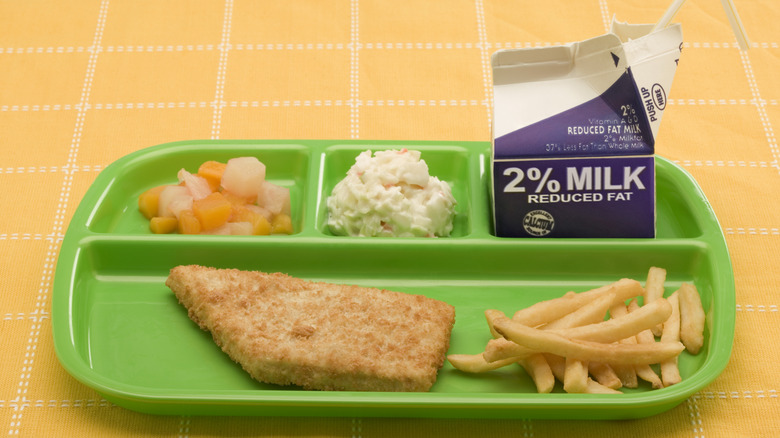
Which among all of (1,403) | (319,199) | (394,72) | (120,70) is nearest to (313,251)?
(319,199)

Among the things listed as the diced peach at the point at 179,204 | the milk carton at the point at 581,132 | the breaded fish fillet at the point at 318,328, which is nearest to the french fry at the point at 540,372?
the breaded fish fillet at the point at 318,328

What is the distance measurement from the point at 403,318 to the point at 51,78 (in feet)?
7.45

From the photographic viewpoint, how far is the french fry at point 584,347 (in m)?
2.23

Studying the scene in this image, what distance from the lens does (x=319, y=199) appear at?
117 inches

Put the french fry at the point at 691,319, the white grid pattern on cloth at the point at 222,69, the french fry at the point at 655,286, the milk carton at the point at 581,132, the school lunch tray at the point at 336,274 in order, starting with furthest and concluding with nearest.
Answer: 1. the white grid pattern on cloth at the point at 222,69
2. the milk carton at the point at 581,132
3. the french fry at the point at 655,286
4. the french fry at the point at 691,319
5. the school lunch tray at the point at 336,274

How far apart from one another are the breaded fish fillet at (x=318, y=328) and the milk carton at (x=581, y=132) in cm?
53

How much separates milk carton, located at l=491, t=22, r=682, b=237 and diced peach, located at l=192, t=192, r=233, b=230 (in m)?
0.97

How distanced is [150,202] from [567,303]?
5.17 feet

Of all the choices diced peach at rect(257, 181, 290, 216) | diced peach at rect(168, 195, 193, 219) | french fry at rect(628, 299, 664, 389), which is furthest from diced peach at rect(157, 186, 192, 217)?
french fry at rect(628, 299, 664, 389)

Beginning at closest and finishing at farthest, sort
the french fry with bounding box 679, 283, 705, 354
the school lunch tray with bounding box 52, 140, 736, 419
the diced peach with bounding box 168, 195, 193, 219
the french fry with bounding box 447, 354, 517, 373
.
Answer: the school lunch tray with bounding box 52, 140, 736, 419, the french fry with bounding box 447, 354, 517, 373, the french fry with bounding box 679, 283, 705, 354, the diced peach with bounding box 168, 195, 193, 219

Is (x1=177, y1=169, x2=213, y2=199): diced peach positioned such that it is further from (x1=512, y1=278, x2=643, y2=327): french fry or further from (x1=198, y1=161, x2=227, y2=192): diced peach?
(x1=512, y1=278, x2=643, y2=327): french fry

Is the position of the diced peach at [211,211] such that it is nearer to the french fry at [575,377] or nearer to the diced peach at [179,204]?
the diced peach at [179,204]

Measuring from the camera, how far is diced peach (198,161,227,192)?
302 centimetres

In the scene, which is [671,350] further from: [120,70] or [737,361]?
[120,70]
